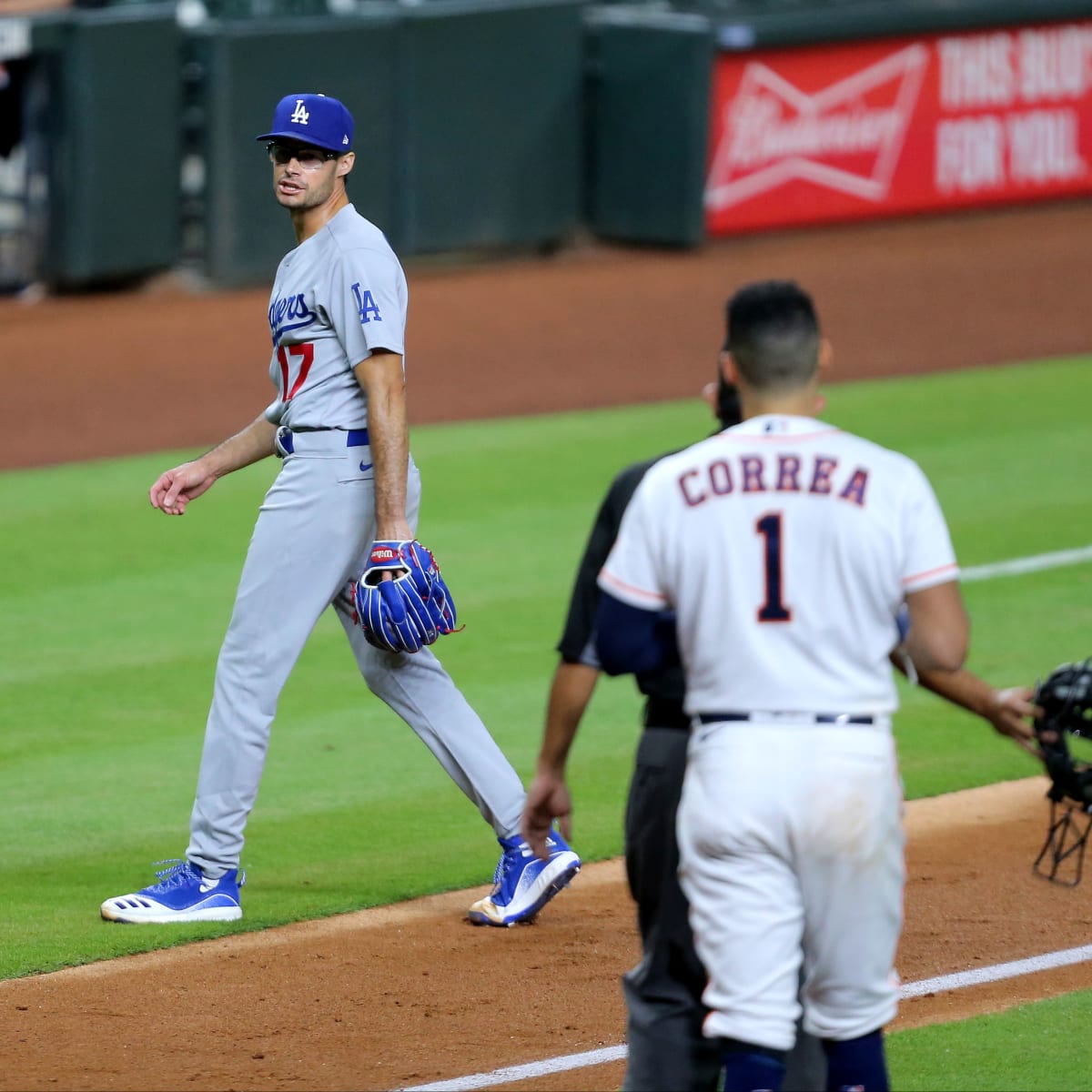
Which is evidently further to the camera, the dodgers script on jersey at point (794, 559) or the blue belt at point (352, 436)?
the blue belt at point (352, 436)

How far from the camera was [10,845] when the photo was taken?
6148 millimetres

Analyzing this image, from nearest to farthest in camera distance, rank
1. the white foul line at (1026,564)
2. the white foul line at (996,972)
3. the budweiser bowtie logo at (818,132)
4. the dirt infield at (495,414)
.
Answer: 1. the dirt infield at (495,414)
2. the white foul line at (996,972)
3. the white foul line at (1026,564)
4. the budweiser bowtie logo at (818,132)

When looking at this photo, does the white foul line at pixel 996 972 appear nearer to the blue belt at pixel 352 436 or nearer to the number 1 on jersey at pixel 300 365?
the blue belt at pixel 352 436

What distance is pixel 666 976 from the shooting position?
3.74m

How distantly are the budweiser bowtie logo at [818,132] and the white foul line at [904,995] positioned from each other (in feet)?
45.7

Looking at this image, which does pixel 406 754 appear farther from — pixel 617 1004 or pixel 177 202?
pixel 177 202

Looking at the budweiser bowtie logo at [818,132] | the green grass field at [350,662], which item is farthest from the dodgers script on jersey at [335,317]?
the budweiser bowtie logo at [818,132]

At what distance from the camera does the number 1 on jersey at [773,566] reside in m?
3.38

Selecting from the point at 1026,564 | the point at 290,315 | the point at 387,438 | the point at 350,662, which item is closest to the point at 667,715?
the point at 387,438

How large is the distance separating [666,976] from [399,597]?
1.63 m

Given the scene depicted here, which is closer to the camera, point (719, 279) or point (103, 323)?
point (103, 323)

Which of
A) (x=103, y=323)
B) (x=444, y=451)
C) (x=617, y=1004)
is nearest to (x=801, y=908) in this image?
(x=617, y=1004)

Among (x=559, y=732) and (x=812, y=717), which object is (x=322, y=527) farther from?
(x=812, y=717)

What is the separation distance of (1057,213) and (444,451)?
10.1 m
